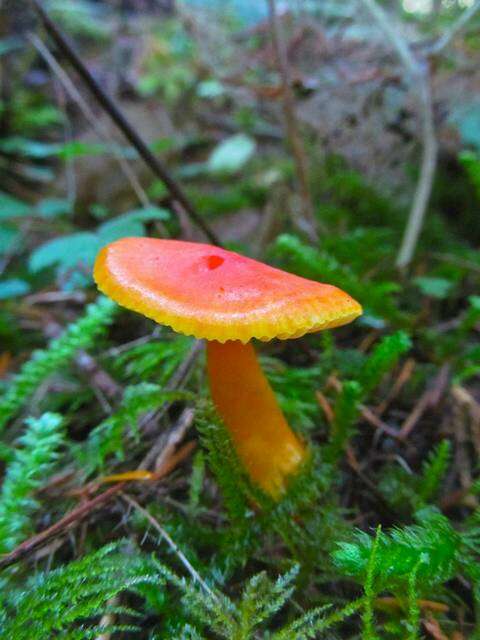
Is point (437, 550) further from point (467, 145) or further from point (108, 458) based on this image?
point (467, 145)

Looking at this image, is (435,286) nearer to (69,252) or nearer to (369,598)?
(369,598)

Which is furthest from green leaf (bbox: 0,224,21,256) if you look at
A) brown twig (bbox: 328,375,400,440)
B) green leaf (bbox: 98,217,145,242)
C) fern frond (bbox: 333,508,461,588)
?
fern frond (bbox: 333,508,461,588)

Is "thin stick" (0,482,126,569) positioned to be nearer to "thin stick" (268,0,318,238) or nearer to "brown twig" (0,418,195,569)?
"brown twig" (0,418,195,569)

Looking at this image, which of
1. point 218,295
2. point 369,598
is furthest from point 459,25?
point 369,598

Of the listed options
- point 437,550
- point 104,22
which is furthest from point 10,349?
point 104,22

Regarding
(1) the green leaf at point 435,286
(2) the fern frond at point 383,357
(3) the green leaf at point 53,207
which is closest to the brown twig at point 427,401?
(2) the fern frond at point 383,357

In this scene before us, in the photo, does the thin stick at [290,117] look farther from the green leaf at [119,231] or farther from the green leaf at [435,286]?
the green leaf at [119,231]

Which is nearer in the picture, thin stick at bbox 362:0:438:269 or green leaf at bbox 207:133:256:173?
thin stick at bbox 362:0:438:269
